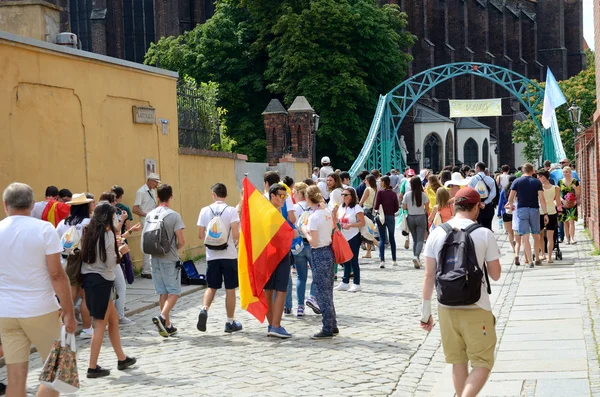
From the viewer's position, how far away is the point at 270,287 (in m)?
9.99

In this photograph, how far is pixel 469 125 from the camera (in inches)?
2958

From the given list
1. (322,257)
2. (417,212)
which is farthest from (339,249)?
(417,212)

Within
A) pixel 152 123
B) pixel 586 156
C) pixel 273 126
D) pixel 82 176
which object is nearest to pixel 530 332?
pixel 82 176

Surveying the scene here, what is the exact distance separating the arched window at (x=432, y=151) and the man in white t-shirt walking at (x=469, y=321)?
6358 centimetres

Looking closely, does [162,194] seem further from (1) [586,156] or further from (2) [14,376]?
(1) [586,156]

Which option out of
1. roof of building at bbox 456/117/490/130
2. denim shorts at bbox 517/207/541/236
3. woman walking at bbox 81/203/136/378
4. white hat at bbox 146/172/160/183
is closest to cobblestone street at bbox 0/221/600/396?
woman walking at bbox 81/203/136/378

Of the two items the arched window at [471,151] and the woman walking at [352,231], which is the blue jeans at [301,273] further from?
the arched window at [471,151]

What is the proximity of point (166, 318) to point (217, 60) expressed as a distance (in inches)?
1468

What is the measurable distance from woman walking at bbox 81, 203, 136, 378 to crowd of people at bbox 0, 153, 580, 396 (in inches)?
0.4

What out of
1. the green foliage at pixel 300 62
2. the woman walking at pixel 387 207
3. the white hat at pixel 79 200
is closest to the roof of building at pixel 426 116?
the green foliage at pixel 300 62

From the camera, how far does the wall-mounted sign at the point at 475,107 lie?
55562 millimetres

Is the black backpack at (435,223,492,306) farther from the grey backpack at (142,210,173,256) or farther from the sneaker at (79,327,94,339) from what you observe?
the sneaker at (79,327,94,339)

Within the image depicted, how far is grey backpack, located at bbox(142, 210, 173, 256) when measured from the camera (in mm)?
9969

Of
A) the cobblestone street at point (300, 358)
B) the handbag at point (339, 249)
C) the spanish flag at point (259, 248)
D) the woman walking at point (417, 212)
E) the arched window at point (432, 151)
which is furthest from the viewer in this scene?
the arched window at point (432, 151)
